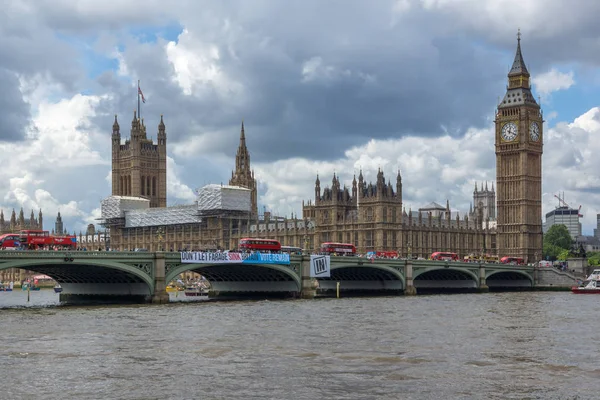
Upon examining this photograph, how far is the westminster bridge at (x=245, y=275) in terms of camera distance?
86.4 meters

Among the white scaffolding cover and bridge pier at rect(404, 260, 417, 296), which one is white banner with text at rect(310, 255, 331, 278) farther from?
the white scaffolding cover

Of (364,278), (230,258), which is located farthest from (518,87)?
→ (230,258)

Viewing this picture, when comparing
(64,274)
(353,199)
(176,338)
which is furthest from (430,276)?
(176,338)

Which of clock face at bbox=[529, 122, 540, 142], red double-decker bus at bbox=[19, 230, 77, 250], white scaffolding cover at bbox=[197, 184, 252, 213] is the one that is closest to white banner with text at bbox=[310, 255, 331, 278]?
red double-decker bus at bbox=[19, 230, 77, 250]

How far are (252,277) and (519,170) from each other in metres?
87.4

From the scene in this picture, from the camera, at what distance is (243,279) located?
380ft

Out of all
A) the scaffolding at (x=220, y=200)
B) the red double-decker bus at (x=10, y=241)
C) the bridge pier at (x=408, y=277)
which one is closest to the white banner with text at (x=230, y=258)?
the red double-decker bus at (x=10, y=241)

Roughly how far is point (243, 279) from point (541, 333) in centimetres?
5695

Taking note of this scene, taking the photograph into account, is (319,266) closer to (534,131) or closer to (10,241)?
(10,241)

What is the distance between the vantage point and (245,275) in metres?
113

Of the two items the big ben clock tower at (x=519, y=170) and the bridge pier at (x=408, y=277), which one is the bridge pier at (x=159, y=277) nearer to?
the bridge pier at (x=408, y=277)

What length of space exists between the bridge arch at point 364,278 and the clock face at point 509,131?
68.1 meters

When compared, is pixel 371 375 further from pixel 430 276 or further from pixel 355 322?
pixel 430 276

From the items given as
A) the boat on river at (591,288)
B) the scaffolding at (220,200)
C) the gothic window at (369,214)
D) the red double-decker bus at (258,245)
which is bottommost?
the boat on river at (591,288)
